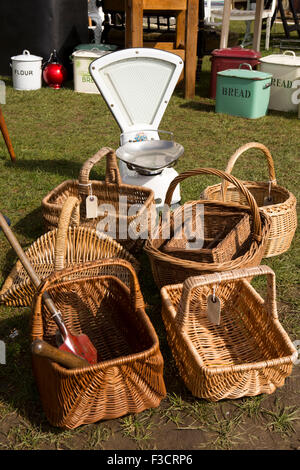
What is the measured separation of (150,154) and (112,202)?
382 millimetres

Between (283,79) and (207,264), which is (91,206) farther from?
(283,79)

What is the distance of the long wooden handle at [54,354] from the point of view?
1.72 m

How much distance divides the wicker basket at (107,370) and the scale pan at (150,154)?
100 centimetres

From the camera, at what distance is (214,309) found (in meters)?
2.13

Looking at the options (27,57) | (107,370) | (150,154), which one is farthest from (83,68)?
(107,370)

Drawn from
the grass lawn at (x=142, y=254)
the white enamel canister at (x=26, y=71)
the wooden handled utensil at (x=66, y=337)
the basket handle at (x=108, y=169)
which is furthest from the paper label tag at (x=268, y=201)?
the white enamel canister at (x=26, y=71)

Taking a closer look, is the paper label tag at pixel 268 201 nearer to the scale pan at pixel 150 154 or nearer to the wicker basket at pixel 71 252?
the scale pan at pixel 150 154

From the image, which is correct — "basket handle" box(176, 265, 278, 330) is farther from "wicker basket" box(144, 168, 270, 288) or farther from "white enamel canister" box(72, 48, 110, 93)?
"white enamel canister" box(72, 48, 110, 93)

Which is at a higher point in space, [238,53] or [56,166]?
[238,53]

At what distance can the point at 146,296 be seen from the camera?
273 cm

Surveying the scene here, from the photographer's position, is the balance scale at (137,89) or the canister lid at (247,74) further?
the canister lid at (247,74)
